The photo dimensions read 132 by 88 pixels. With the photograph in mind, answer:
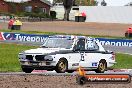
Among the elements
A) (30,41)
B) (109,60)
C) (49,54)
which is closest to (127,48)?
(30,41)

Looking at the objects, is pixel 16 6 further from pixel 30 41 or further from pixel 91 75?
pixel 91 75

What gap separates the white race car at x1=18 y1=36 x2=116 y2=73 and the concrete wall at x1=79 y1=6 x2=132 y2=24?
52.5 m

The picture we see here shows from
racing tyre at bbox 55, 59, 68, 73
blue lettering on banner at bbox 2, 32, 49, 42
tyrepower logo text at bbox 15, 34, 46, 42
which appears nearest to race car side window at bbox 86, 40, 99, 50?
racing tyre at bbox 55, 59, 68, 73

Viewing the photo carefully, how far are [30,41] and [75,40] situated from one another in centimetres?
2154

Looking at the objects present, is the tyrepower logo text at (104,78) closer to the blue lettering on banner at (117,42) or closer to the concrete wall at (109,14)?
the blue lettering on banner at (117,42)

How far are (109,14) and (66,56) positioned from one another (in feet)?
185

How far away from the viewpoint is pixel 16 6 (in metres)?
96.2

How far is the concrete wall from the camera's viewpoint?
7250 cm

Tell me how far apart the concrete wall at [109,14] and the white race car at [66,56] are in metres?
52.5

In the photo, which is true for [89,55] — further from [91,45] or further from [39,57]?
[39,57]

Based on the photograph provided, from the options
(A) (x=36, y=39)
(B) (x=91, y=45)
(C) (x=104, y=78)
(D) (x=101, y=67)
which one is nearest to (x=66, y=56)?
(B) (x=91, y=45)

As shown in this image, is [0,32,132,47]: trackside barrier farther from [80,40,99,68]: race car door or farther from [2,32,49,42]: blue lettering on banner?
[80,40,99,68]: race car door

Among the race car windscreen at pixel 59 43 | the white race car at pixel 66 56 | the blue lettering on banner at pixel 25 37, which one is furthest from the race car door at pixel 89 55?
the blue lettering on banner at pixel 25 37

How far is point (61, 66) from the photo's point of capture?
60.9ft
